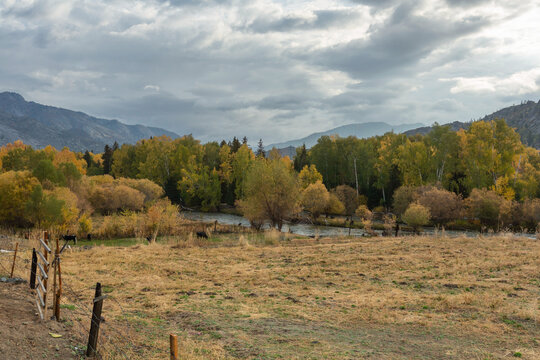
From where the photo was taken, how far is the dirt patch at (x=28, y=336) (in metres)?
7.66

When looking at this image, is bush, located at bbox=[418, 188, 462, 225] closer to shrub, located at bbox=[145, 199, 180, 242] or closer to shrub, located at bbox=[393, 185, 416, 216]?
shrub, located at bbox=[393, 185, 416, 216]

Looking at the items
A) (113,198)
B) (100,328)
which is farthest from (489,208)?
(113,198)

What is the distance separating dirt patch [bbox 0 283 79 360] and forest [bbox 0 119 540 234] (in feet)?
99.5

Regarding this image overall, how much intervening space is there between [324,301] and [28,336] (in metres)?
9.98

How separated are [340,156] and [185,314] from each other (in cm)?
7554

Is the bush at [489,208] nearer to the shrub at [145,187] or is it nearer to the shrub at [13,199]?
the shrub at [145,187]

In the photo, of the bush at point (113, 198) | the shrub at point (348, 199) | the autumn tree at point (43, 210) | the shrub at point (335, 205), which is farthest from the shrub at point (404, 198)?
the autumn tree at point (43, 210)

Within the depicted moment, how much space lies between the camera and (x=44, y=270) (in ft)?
32.8

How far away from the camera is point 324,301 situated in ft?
47.2

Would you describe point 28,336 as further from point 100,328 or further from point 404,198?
point 404,198

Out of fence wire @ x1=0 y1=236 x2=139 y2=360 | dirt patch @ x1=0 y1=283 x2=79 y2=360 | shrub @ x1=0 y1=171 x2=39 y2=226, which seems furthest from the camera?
shrub @ x1=0 y1=171 x2=39 y2=226

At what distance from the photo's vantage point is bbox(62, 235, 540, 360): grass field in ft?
31.2

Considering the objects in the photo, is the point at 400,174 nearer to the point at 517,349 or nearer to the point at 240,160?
the point at 240,160

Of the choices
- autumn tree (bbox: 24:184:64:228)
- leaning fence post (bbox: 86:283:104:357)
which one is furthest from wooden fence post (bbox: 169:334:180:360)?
autumn tree (bbox: 24:184:64:228)
